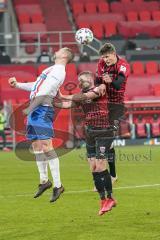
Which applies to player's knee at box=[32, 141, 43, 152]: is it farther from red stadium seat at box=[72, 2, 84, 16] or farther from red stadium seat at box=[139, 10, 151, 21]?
red stadium seat at box=[139, 10, 151, 21]

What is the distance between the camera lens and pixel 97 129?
1323cm

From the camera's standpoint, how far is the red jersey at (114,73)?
13086 mm

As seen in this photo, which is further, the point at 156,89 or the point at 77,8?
the point at 77,8

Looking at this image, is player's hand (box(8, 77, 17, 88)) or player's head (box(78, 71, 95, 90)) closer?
player's hand (box(8, 77, 17, 88))

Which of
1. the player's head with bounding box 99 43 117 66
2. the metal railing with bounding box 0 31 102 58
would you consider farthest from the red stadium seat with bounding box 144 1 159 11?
the player's head with bounding box 99 43 117 66

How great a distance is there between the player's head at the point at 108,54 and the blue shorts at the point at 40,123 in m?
1.20

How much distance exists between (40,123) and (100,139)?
100 cm

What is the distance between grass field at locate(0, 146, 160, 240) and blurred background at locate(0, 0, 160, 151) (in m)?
6.91

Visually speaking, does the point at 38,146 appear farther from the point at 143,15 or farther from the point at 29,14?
the point at 143,15

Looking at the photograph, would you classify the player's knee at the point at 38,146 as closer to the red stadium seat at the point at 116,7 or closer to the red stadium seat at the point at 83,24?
the red stadium seat at the point at 83,24

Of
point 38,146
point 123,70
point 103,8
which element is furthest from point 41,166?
point 103,8

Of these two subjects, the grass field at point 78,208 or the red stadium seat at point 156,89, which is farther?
the red stadium seat at point 156,89

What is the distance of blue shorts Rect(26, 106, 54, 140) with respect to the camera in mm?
13015

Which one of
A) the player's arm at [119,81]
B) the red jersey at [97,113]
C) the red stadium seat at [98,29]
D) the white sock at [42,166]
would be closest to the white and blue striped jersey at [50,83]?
the red jersey at [97,113]
